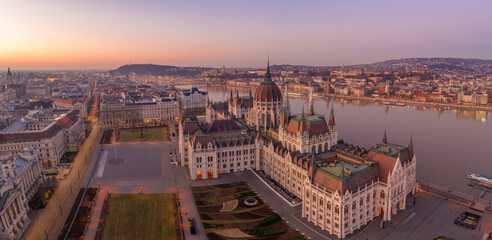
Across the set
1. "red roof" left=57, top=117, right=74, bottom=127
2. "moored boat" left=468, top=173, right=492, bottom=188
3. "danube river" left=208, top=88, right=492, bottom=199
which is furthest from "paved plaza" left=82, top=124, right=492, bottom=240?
"danube river" left=208, top=88, right=492, bottom=199

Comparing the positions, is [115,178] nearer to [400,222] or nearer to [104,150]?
[104,150]

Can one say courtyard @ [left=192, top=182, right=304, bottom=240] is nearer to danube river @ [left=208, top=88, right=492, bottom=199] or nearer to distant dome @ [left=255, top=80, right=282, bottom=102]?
distant dome @ [left=255, top=80, right=282, bottom=102]

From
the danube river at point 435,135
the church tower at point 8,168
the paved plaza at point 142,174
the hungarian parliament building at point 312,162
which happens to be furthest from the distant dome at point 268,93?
the church tower at point 8,168

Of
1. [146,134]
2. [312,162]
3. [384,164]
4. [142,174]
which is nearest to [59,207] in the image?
[142,174]

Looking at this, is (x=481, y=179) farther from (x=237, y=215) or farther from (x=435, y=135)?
(x=237, y=215)

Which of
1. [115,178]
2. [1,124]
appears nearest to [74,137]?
[1,124]

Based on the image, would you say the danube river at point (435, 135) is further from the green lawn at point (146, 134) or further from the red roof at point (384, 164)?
the green lawn at point (146, 134)
